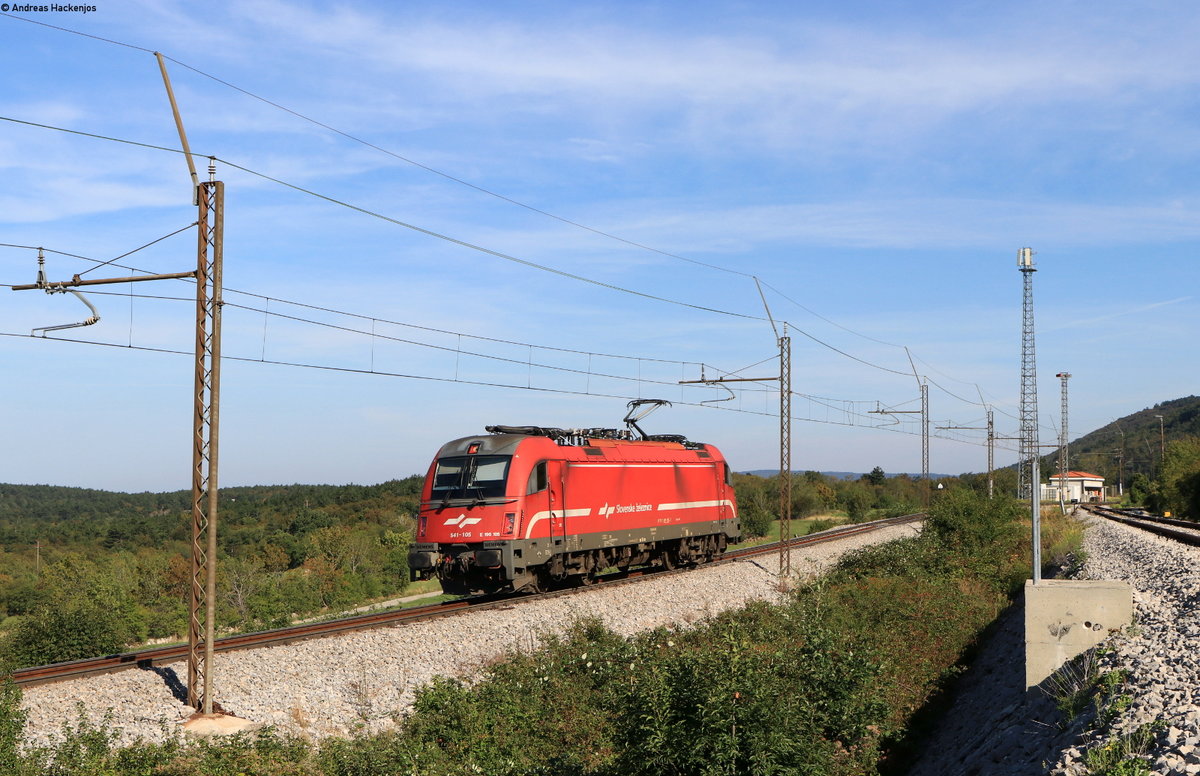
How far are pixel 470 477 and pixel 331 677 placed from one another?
8.09 m

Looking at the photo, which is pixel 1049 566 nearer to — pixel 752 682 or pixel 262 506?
pixel 752 682

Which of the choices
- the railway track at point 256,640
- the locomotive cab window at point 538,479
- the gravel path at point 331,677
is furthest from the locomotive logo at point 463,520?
the gravel path at point 331,677

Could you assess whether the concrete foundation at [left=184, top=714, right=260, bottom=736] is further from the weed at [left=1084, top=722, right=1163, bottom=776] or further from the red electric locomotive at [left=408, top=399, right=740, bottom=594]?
the weed at [left=1084, top=722, right=1163, bottom=776]

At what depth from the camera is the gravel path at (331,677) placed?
13.7 m

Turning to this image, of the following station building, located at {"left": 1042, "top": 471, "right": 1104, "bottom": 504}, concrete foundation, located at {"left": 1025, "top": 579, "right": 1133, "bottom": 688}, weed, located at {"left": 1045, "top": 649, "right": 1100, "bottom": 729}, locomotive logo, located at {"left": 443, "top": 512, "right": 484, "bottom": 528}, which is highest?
locomotive logo, located at {"left": 443, "top": 512, "right": 484, "bottom": 528}

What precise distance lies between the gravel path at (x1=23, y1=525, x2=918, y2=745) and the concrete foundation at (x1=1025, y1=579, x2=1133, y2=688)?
934 cm

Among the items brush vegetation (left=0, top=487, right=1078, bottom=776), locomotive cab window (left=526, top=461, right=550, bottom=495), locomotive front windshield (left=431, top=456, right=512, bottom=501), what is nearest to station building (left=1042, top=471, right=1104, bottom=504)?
brush vegetation (left=0, top=487, right=1078, bottom=776)

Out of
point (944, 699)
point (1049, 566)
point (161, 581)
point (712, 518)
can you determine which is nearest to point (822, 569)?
point (712, 518)

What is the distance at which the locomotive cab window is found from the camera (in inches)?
925

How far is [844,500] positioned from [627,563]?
248 feet

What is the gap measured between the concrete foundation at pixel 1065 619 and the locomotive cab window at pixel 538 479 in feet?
38.7

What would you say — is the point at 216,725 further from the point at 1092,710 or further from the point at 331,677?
the point at 1092,710

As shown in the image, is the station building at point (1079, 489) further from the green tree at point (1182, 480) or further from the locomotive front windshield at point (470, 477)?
the locomotive front windshield at point (470, 477)

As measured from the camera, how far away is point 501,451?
→ 925 inches
